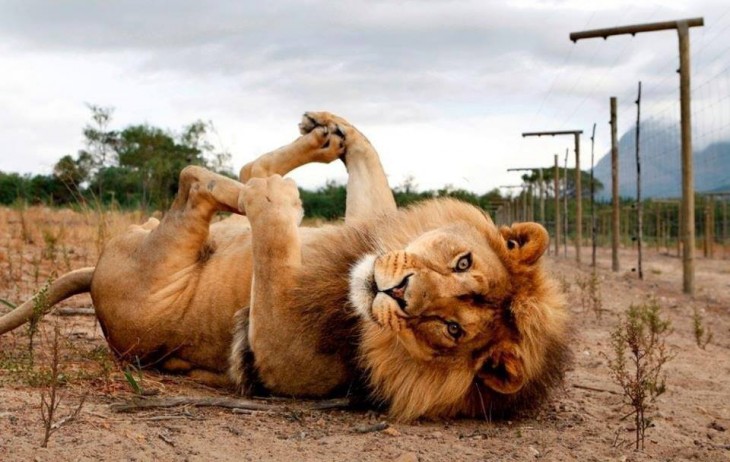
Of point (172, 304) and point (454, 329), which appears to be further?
point (172, 304)

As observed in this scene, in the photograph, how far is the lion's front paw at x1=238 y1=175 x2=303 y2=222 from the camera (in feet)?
12.4

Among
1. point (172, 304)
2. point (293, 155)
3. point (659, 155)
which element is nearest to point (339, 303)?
point (172, 304)

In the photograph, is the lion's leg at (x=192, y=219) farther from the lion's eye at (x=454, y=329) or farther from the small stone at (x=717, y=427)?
the small stone at (x=717, y=427)

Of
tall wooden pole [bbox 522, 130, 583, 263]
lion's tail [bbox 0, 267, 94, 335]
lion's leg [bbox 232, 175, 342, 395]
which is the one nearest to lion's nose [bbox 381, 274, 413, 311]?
lion's leg [bbox 232, 175, 342, 395]

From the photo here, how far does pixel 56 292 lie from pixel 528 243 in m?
2.61

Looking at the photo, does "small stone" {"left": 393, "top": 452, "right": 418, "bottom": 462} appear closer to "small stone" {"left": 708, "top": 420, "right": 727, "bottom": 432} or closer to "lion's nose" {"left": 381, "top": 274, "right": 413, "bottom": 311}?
"lion's nose" {"left": 381, "top": 274, "right": 413, "bottom": 311}

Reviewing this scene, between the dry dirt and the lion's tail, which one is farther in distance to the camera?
the lion's tail

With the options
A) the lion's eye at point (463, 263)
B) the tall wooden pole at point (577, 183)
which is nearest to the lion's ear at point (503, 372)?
the lion's eye at point (463, 263)

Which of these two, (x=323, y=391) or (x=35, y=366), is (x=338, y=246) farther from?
(x=35, y=366)

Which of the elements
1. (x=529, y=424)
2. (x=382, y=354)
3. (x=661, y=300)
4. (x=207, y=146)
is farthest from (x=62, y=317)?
(x=207, y=146)

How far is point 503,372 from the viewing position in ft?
11.0

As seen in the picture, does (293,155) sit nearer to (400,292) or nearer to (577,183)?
(400,292)

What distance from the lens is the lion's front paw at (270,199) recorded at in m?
3.77

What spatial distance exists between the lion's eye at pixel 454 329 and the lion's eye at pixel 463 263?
0.20 meters
